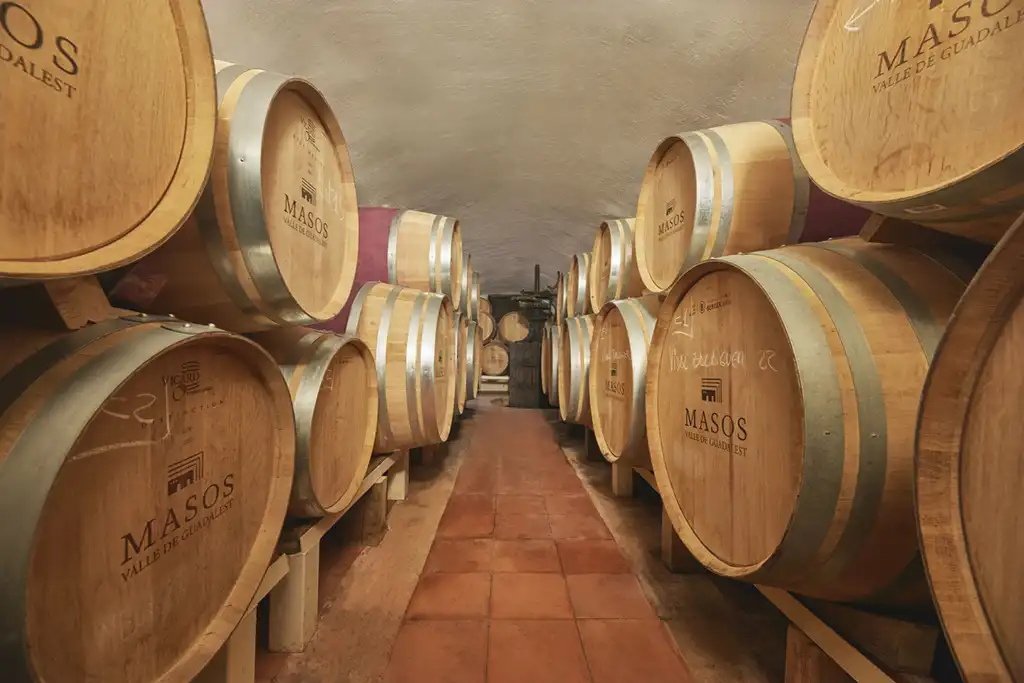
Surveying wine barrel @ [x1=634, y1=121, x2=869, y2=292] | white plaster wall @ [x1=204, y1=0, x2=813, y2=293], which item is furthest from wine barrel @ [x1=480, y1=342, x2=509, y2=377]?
wine barrel @ [x1=634, y1=121, x2=869, y2=292]

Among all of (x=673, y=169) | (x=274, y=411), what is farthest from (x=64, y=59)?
(x=673, y=169)

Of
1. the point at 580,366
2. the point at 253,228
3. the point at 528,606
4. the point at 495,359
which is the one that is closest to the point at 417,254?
the point at 580,366

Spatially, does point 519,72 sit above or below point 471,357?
above

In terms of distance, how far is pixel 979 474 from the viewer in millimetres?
→ 642

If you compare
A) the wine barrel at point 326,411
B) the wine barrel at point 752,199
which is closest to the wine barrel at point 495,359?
the wine barrel at point 326,411

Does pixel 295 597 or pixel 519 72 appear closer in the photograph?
pixel 295 597

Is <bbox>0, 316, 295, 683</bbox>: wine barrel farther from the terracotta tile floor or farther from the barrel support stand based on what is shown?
the terracotta tile floor

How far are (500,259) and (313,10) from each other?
5793 mm

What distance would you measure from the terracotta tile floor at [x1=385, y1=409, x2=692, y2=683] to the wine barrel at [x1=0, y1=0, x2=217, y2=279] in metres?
1.65

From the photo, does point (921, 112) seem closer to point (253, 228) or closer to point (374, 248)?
point (253, 228)

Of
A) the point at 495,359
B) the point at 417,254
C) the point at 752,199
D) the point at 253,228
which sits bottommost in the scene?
the point at 495,359

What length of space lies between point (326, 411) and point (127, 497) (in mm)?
959

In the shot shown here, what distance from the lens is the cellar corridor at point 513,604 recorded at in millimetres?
1628

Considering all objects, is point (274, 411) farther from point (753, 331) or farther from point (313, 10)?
point (313, 10)
